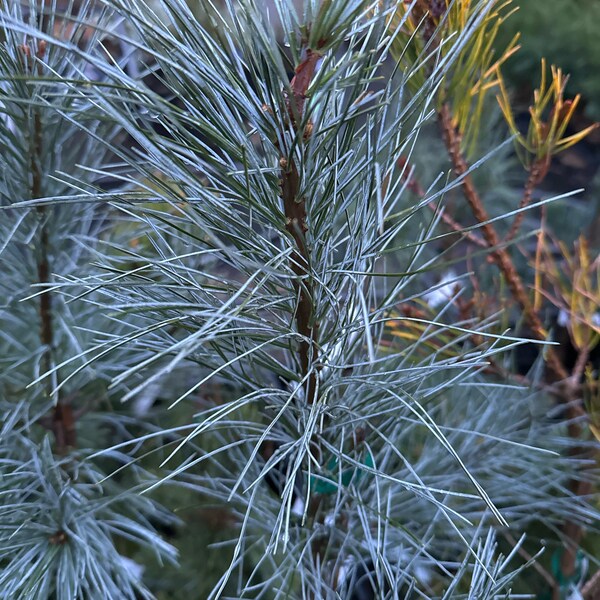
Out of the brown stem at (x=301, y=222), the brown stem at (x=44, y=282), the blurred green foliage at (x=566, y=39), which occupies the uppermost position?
the blurred green foliage at (x=566, y=39)

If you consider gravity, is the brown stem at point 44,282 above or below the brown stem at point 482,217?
below

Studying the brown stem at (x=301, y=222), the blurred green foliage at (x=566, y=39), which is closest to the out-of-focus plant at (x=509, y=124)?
the brown stem at (x=301, y=222)

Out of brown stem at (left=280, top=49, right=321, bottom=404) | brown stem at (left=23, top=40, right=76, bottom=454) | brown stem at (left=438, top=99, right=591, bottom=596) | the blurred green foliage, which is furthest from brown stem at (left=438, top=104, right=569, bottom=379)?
the blurred green foliage

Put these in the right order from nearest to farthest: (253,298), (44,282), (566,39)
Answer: (253,298)
(44,282)
(566,39)

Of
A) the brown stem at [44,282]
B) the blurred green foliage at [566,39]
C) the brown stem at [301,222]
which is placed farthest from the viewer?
the blurred green foliage at [566,39]

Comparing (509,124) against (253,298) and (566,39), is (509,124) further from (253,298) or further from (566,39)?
(566,39)

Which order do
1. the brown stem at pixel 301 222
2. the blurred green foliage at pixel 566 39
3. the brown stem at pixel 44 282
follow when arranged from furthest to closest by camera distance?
the blurred green foliage at pixel 566 39, the brown stem at pixel 44 282, the brown stem at pixel 301 222

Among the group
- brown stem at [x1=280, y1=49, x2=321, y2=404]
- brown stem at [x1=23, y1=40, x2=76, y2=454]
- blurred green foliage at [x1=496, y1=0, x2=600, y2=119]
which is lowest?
brown stem at [x1=23, y1=40, x2=76, y2=454]

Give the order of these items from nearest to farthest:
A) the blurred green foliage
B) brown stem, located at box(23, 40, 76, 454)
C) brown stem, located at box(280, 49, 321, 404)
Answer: brown stem, located at box(280, 49, 321, 404), brown stem, located at box(23, 40, 76, 454), the blurred green foliage

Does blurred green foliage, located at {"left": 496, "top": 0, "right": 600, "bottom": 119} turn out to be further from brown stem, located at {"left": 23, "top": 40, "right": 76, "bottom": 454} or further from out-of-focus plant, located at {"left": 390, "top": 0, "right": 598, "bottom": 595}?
brown stem, located at {"left": 23, "top": 40, "right": 76, "bottom": 454}

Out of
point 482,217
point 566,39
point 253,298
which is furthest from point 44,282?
point 566,39

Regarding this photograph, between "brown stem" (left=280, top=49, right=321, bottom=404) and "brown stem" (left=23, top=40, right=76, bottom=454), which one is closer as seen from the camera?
"brown stem" (left=280, top=49, right=321, bottom=404)

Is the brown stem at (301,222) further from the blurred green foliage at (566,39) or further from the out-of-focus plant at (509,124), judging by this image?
the blurred green foliage at (566,39)
